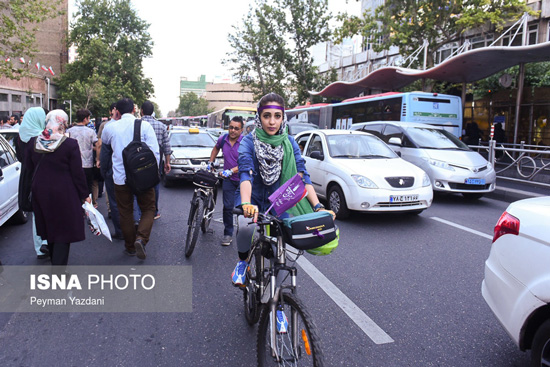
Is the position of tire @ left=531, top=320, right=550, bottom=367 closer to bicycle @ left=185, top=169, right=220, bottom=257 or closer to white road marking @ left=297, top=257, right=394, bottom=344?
white road marking @ left=297, top=257, right=394, bottom=344

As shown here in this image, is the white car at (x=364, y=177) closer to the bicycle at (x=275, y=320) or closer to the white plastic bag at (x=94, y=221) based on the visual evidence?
the white plastic bag at (x=94, y=221)

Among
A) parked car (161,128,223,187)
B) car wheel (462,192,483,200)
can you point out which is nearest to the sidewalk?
car wheel (462,192,483,200)

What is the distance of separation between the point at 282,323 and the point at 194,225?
3.09 m

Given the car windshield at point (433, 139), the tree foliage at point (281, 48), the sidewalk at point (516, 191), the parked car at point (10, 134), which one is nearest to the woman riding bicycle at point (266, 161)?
the parked car at point (10, 134)

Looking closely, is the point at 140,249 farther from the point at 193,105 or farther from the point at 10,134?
the point at 193,105

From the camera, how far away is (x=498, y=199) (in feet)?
32.5

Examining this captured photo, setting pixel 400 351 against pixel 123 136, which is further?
pixel 123 136

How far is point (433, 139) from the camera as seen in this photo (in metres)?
9.97

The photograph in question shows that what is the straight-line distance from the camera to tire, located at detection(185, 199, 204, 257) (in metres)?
4.99

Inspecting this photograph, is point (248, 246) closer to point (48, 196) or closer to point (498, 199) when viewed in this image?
point (48, 196)

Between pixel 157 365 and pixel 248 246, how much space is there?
97 centimetres

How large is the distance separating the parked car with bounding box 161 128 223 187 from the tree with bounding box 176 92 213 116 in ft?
321

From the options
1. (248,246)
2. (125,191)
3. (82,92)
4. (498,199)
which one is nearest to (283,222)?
(248,246)

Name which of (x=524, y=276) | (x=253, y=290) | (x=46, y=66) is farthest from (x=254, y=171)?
(x=46, y=66)
